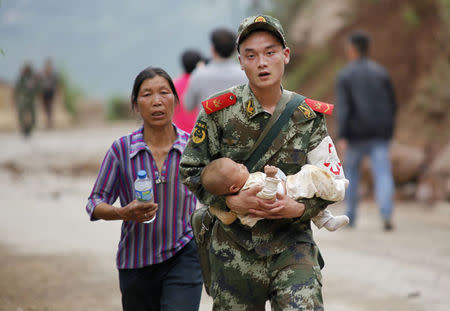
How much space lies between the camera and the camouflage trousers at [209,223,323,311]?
310 cm

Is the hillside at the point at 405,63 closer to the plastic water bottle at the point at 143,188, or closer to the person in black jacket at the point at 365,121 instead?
the person in black jacket at the point at 365,121

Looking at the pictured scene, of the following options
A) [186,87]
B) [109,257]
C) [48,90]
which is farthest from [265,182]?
[48,90]

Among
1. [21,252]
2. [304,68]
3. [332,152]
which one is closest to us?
[332,152]

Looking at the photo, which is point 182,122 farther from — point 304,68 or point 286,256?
point 304,68

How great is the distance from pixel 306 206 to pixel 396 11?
12.4 m

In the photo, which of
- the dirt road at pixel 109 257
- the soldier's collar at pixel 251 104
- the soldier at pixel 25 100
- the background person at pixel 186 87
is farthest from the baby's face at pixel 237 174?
the soldier at pixel 25 100

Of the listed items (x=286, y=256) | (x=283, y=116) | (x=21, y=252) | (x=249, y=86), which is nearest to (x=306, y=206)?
(x=286, y=256)

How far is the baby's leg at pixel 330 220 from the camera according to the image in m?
3.28

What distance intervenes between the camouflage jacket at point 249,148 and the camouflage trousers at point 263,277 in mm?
66

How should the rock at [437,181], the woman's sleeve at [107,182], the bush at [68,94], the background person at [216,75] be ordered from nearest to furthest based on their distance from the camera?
1. the woman's sleeve at [107,182]
2. the background person at [216,75]
3. the rock at [437,181]
4. the bush at [68,94]

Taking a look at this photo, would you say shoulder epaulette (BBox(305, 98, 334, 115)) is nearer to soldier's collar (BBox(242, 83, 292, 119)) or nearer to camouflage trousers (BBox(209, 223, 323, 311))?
soldier's collar (BBox(242, 83, 292, 119))

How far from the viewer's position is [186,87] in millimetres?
6527

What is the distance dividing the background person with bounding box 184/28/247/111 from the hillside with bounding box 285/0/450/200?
240 inches

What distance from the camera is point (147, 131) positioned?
3.83m
